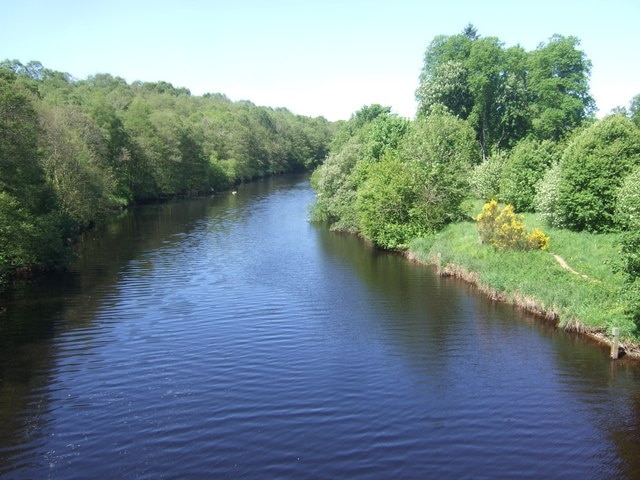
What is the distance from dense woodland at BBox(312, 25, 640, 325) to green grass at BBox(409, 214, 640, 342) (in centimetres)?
163

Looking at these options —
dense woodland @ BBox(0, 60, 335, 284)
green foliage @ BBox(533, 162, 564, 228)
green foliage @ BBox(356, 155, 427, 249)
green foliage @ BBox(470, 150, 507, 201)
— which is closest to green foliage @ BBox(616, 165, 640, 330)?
green foliage @ BBox(533, 162, 564, 228)

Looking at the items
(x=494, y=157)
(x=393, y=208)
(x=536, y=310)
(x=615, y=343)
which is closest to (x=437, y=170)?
(x=393, y=208)

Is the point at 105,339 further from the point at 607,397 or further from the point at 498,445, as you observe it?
the point at 607,397

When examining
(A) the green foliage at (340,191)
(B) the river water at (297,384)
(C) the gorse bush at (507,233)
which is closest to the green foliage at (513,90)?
(A) the green foliage at (340,191)

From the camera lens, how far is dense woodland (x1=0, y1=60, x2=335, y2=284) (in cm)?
3781

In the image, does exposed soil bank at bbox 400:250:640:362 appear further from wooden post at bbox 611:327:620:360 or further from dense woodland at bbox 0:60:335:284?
dense woodland at bbox 0:60:335:284

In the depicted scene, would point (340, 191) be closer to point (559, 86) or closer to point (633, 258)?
point (559, 86)

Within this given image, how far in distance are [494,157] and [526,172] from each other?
7.12 meters

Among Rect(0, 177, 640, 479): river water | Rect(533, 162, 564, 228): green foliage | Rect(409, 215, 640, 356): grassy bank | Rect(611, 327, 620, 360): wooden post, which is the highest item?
Rect(533, 162, 564, 228): green foliage

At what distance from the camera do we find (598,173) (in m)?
38.6

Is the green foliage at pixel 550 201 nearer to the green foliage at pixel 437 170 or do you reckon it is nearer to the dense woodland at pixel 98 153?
the green foliage at pixel 437 170

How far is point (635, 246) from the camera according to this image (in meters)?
23.8

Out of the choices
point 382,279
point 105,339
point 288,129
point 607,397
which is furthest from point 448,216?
point 288,129

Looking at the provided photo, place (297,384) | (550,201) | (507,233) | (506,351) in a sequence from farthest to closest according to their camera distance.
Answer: (550,201), (507,233), (506,351), (297,384)
